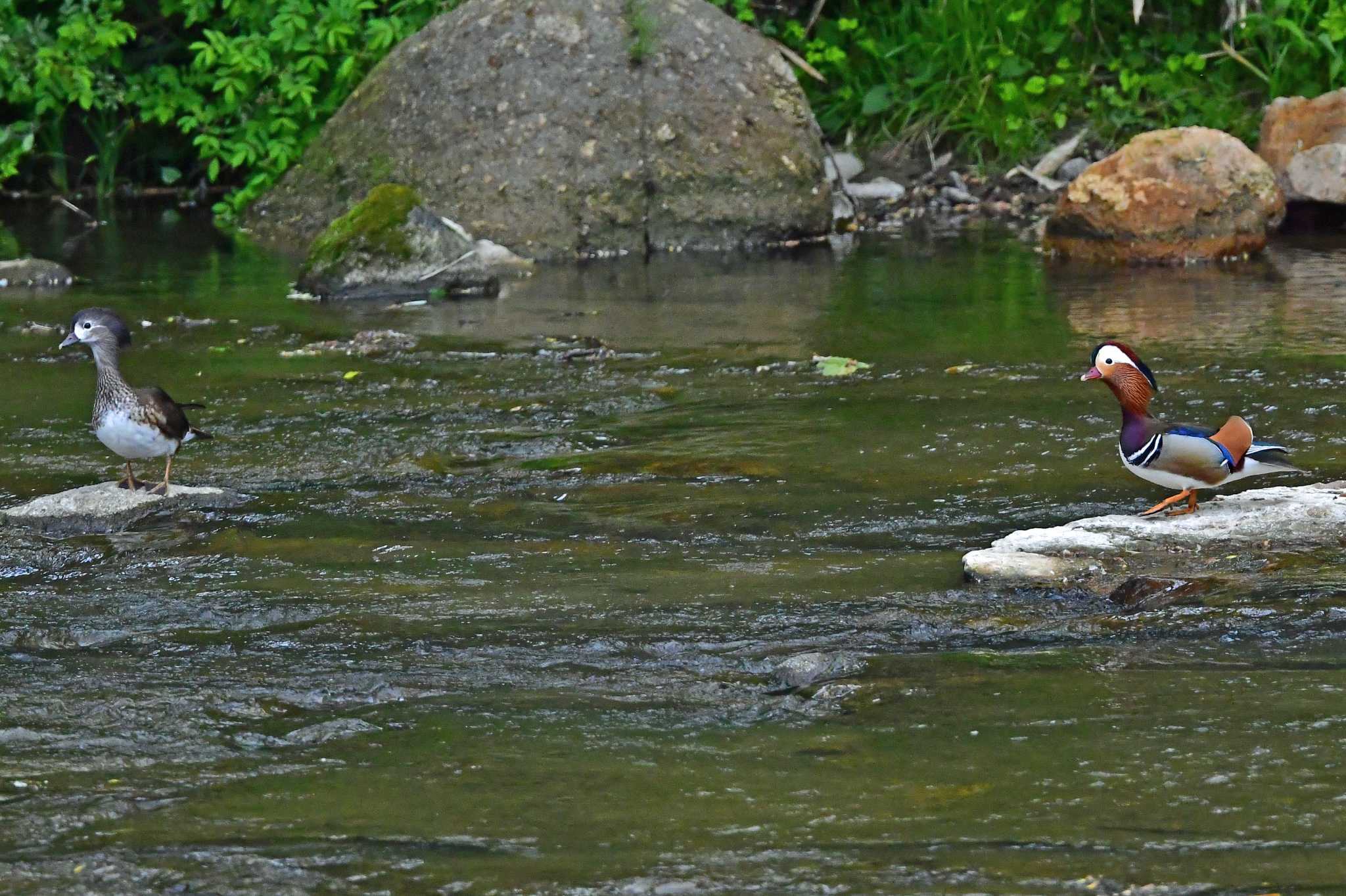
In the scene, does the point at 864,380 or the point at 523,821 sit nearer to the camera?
the point at 523,821

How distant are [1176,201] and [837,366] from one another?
4630mm

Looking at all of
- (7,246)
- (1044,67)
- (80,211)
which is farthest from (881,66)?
(7,246)

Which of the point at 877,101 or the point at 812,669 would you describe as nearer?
the point at 812,669

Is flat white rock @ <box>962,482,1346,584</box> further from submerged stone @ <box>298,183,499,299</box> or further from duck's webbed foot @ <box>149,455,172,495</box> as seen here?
submerged stone @ <box>298,183,499,299</box>

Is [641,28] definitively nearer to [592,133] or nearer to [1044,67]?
[592,133]

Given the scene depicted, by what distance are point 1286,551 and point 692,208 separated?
8847 millimetres

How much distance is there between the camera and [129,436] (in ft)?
20.4

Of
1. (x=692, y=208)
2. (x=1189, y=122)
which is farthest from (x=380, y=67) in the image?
(x=1189, y=122)

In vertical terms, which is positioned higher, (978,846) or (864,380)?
(864,380)

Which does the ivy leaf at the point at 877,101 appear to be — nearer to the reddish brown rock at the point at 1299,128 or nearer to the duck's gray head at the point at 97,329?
the reddish brown rock at the point at 1299,128

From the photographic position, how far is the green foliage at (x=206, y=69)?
1546 cm

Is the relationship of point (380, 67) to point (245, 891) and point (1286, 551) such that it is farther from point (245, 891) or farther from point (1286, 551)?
point (245, 891)

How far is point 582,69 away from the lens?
1370cm

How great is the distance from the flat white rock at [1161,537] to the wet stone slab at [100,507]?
2838 millimetres
